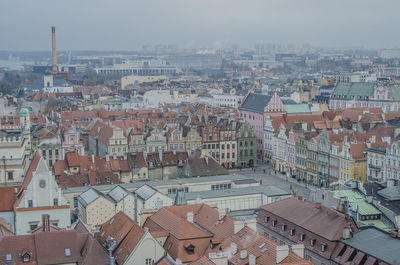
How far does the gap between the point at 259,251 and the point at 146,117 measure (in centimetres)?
9827

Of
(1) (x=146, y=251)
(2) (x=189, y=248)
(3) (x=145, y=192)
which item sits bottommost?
(3) (x=145, y=192)

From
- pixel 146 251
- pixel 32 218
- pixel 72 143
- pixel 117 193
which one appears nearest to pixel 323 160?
pixel 117 193

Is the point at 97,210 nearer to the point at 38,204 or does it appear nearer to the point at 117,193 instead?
the point at 117,193

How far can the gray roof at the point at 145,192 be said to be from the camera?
68188 millimetres

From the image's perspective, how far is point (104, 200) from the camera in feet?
220

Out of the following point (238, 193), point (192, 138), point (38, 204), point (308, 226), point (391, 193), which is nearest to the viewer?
point (308, 226)

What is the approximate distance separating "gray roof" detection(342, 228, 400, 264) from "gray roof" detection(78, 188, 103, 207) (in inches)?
1168

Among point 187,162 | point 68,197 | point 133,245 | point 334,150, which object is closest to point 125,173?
point 187,162

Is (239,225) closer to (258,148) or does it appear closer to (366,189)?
(366,189)

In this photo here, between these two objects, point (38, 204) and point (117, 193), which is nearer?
point (38, 204)

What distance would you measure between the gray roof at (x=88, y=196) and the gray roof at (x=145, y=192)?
14.7 ft

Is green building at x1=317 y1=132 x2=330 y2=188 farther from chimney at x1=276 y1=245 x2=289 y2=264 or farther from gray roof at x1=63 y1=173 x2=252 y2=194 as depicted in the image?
chimney at x1=276 y1=245 x2=289 y2=264

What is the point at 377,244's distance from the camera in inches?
1865

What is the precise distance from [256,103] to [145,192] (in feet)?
230
